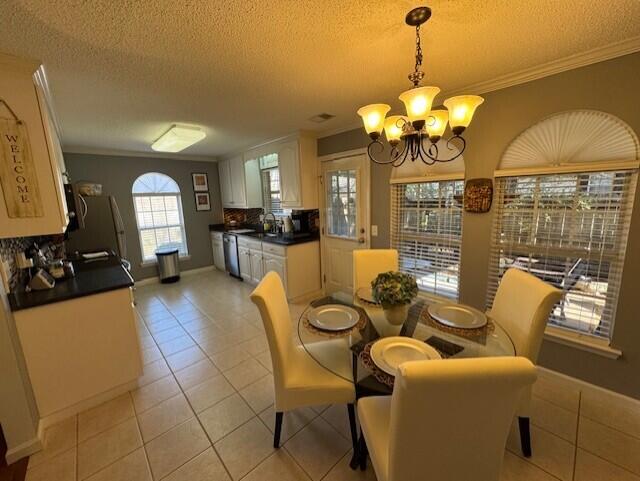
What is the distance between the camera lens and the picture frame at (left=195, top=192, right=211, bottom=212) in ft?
17.1

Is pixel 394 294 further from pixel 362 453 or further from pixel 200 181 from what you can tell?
pixel 200 181

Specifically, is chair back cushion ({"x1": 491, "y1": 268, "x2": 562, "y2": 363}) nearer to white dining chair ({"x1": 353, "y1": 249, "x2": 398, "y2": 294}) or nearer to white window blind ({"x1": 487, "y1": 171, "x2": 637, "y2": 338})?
white window blind ({"x1": 487, "y1": 171, "x2": 637, "y2": 338})

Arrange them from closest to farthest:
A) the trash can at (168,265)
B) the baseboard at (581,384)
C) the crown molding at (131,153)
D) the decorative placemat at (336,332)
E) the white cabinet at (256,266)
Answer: the decorative placemat at (336,332)
the baseboard at (581,384)
the crown molding at (131,153)
the white cabinet at (256,266)
the trash can at (168,265)

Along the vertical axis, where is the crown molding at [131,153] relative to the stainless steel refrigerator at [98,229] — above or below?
above

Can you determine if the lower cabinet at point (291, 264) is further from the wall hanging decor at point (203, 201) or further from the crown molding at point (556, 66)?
the crown molding at point (556, 66)

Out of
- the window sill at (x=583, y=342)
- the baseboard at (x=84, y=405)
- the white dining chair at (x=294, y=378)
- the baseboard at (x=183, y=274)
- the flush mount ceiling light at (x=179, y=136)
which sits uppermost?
the flush mount ceiling light at (x=179, y=136)

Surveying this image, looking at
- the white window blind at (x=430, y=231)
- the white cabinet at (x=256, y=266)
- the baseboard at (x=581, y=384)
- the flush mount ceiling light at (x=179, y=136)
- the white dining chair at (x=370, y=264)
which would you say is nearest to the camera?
the baseboard at (x=581, y=384)

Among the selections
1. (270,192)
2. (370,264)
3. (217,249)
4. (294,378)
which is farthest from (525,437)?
(217,249)

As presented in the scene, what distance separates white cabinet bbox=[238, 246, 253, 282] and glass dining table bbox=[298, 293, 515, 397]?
284 cm

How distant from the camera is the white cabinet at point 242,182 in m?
4.64

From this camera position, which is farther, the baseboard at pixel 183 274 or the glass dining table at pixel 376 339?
the baseboard at pixel 183 274

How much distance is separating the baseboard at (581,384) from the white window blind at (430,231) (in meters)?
0.85

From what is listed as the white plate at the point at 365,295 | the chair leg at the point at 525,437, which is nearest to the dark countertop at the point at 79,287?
the white plate at the point at 365,295

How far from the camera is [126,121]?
2.75 m
